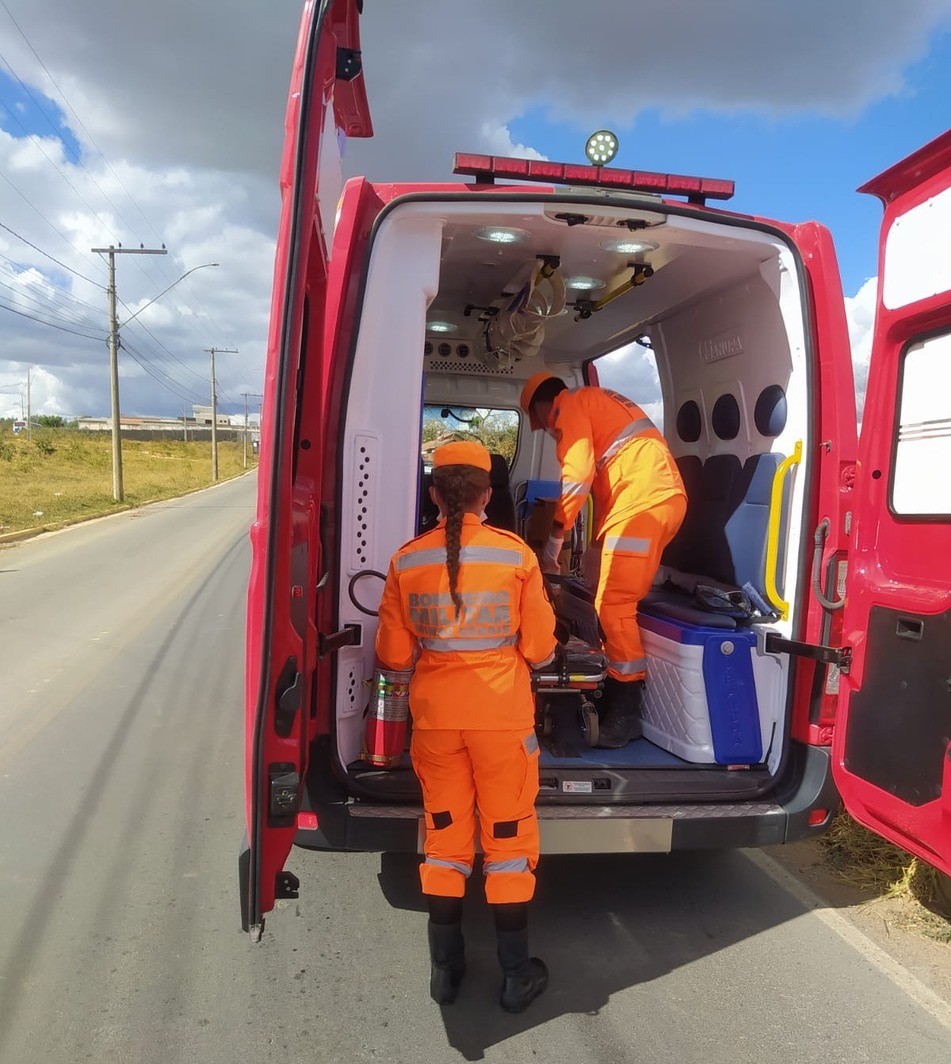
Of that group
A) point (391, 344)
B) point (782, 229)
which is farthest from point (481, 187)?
point (782, 229)

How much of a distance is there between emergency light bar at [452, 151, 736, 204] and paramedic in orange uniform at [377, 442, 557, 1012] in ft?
3.42

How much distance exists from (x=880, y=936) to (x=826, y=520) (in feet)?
5.15

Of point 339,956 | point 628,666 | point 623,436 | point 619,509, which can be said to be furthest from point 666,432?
point 339,956

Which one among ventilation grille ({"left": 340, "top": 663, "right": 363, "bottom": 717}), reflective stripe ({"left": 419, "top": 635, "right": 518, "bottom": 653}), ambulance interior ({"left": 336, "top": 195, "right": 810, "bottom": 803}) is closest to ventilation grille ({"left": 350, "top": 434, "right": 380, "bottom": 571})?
ambulance interior ({"left": 336, "top": 195, "right": 810, "bottom": 803})

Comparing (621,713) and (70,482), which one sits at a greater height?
(621,713)

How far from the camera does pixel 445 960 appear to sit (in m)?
2.71

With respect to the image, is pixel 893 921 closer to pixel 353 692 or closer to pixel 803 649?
pixel 803 649

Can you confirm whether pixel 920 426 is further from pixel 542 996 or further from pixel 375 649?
pixel 542 996

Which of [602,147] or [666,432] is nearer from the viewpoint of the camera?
[602,147]

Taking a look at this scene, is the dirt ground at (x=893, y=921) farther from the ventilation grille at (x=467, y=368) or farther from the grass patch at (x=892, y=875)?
the ventilation grille at (x=467, y=368)

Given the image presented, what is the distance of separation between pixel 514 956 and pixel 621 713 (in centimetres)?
133

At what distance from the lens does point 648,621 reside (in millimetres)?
3809

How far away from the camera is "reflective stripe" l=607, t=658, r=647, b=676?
3.70 metres

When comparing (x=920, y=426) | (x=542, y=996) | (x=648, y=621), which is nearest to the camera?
(x=920, y=426)
